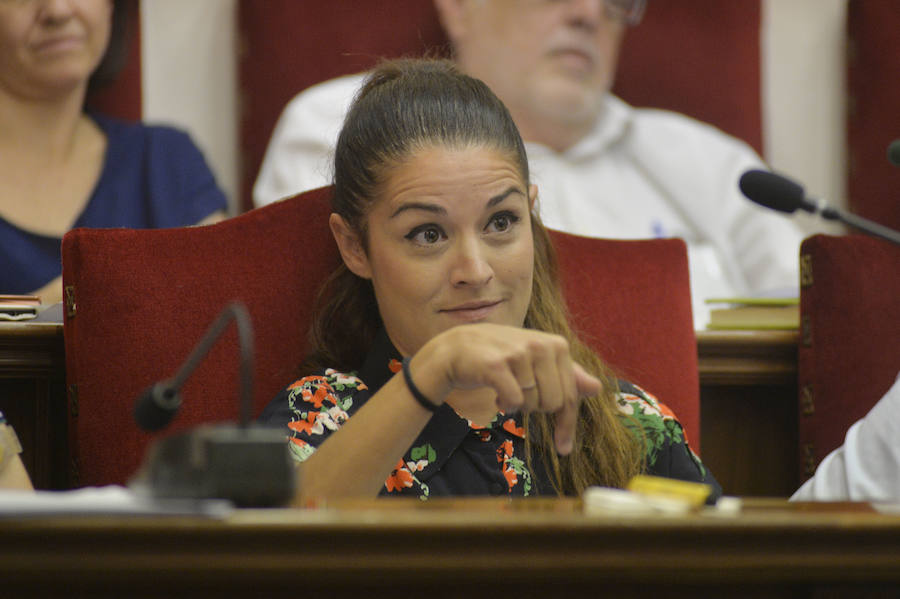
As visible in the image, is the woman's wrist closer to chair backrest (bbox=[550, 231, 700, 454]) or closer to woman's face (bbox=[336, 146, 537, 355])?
woman's face (bbox=[336, 146, 537, 355])

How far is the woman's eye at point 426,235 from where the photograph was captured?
1.27 metres

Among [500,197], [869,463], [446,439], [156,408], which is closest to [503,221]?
[500,197]

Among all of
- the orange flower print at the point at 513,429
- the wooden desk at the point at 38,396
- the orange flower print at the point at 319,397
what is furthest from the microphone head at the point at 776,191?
the wooden desk at the point at 38,396

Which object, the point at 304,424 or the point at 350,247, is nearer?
the point at 304,424

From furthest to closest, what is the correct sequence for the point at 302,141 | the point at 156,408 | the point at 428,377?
the point at 302,141, the point at 428,377, the point at 156,408

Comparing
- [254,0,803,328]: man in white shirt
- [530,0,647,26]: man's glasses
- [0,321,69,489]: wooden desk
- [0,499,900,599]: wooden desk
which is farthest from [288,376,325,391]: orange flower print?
[530,0,647,26]: man's glasses

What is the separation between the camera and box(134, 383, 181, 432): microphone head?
2.51 ft

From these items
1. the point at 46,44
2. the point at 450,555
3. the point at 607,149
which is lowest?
the point at 450,555

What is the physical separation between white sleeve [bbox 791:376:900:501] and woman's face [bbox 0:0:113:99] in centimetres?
157

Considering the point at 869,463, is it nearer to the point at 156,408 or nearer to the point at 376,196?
the point at 376,196

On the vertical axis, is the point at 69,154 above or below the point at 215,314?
above

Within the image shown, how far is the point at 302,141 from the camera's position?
2.24m

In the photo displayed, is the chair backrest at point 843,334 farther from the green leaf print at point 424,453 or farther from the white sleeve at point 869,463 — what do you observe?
the green leaf print at point 424,453

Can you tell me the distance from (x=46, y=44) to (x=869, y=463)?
5.40ft
